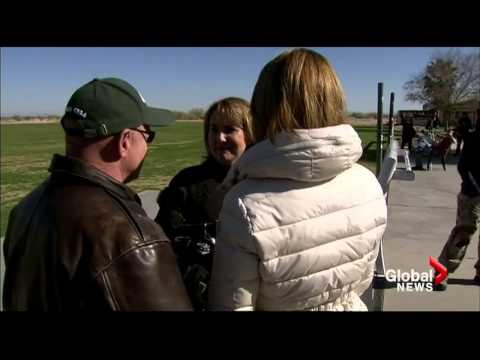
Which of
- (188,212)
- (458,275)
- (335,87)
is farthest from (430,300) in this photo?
(335,87)

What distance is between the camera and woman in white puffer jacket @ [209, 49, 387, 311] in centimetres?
114

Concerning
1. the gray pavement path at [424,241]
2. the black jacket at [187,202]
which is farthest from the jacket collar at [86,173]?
the gray pavement path at [424,241]

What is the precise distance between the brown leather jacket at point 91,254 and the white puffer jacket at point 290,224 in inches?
6.6

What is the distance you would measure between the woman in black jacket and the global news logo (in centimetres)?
250

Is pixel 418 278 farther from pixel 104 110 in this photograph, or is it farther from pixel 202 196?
pixel 104 110

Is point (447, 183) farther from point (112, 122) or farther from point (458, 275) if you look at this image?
point (112, 122)

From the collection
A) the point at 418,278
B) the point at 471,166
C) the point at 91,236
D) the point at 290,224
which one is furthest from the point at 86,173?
the point at 471,166

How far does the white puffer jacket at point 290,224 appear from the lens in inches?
44.6

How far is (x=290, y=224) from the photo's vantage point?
114 centimetres

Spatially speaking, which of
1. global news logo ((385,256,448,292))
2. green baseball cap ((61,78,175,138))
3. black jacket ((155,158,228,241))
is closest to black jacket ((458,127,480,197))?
global news logo ((385,256,448,292))

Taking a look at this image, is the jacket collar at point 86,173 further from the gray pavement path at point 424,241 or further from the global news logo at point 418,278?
the global news logo at point 418,278

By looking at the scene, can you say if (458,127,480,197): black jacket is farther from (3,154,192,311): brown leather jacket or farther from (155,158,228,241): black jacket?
(3,154,192,311): brown leather jacket
